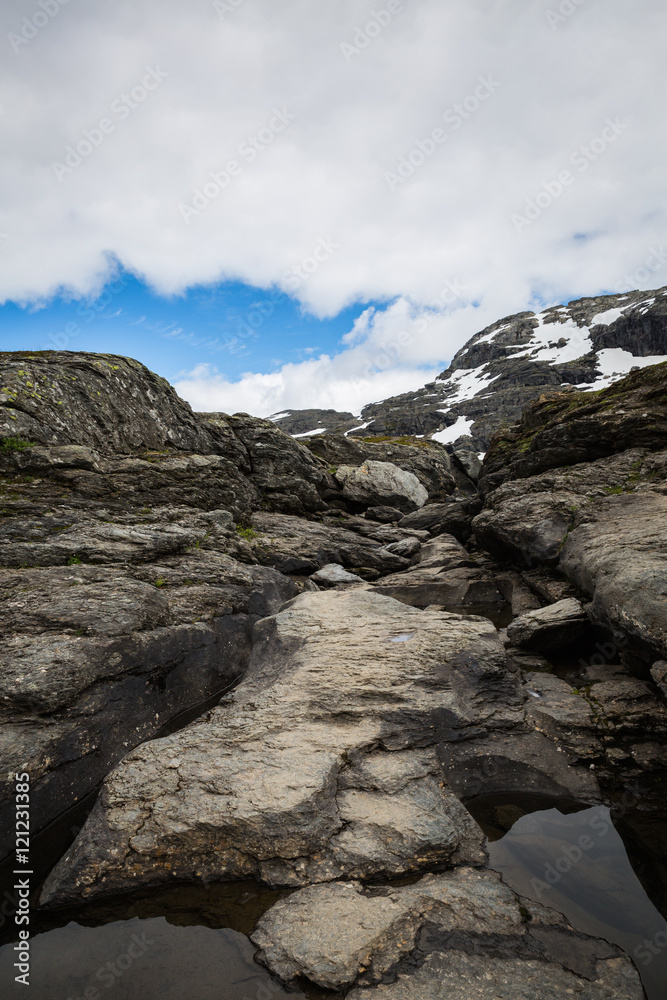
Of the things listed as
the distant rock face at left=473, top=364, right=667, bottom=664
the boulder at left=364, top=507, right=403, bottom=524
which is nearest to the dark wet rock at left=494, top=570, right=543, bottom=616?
the distant rock face at left=473, top=364, right=667, bottom=664

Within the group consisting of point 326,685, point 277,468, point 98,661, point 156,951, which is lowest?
point 156,951

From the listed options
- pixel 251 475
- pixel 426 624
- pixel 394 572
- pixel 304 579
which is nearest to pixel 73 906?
pixel 426 624

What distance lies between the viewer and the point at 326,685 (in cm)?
1196

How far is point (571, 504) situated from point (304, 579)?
44.1ft

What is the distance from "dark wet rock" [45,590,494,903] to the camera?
7688 mm

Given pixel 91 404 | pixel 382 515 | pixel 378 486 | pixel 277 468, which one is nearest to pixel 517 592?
pixel 382 515

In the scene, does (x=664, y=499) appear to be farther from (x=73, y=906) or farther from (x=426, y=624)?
(x=73, y=906)

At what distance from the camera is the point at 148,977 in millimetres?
6109

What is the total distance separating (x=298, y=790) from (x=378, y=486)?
33.3 m

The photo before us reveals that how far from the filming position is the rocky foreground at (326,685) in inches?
263

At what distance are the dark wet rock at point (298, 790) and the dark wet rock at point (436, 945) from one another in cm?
63

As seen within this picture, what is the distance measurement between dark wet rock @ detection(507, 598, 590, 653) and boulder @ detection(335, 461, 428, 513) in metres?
24.6

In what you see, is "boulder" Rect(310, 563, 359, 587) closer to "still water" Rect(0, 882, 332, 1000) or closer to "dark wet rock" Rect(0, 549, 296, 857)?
"dark wet rock" Rect(0, 549, 296, 857)

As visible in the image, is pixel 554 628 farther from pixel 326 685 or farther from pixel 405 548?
pixel 405 548
